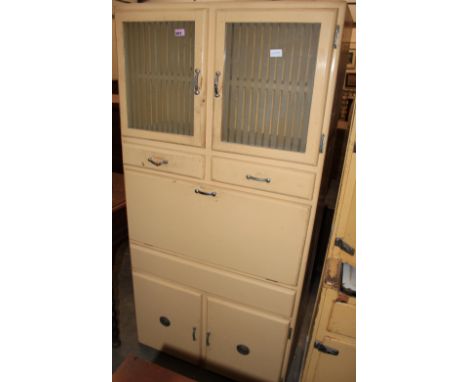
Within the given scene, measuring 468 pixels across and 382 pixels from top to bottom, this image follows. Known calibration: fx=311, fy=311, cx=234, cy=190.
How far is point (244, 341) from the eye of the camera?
1.73 meters

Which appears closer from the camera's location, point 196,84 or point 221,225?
point 196,84

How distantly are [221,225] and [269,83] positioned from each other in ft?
2.28

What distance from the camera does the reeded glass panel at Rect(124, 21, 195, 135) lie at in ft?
4.45

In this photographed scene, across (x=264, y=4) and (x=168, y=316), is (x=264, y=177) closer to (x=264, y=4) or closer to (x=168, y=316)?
(x=264, y=4)

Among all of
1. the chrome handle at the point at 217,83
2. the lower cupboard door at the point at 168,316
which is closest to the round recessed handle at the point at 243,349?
the lower cupboard door at the point at 168,316

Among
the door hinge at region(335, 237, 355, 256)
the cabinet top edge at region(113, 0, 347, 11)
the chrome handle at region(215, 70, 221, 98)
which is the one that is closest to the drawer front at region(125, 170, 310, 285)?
the door hinge at region(335, 237, 355, 256)

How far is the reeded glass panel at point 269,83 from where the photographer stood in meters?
1.18

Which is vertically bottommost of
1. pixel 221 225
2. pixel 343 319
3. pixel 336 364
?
pixel 336 364

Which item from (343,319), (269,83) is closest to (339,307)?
(343,319)

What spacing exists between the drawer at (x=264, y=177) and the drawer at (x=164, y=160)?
0.30ft
